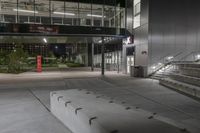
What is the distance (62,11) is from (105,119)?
2484 centimetres

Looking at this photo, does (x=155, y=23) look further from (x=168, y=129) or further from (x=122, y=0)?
(x=168, y=129)

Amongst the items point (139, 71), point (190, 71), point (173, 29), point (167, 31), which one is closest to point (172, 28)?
point (173, 29)

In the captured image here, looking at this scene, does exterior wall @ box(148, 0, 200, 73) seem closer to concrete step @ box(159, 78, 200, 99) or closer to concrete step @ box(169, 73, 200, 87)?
concrete step @ box(169, 73, 200, 87)

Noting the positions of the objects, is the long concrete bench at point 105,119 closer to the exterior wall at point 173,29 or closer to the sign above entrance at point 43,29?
the sign above entrance at point 43,29

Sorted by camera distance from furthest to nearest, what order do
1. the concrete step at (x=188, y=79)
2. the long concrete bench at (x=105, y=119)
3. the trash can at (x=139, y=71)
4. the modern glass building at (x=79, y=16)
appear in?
the modern glass building at (x=79, y=16) → the trash can at (x=139, y=71) → the concrete step at (x=188, y=79) → the long concrete bench at (x=105, y=119)

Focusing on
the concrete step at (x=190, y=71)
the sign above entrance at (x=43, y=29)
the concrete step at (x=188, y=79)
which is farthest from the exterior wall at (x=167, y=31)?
the sign above entrance at (x=43, y=29)

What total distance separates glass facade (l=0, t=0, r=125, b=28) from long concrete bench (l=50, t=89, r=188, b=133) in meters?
20.8

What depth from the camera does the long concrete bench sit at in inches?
153

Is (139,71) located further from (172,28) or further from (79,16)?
(79,16)

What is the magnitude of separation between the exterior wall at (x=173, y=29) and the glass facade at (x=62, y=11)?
260 inches

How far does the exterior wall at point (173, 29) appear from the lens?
2114 centimetres

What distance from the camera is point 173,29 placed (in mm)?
21891

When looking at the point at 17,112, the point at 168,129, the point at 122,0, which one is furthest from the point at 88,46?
the point at 168,129

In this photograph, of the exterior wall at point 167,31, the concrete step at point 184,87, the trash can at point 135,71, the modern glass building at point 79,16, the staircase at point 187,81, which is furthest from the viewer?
the modern glass building at point 79,16
